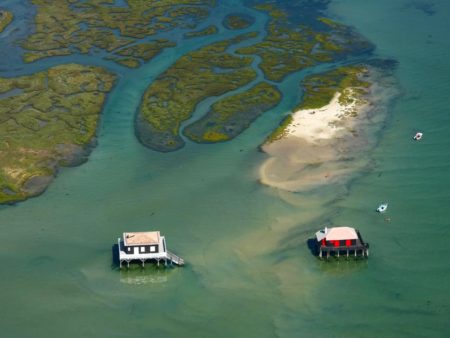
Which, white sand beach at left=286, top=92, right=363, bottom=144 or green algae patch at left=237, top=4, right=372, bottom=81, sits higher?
white sand beach at left=286, top=92, right=363, bottom=144

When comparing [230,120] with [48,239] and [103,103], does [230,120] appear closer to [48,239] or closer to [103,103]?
[103,103]

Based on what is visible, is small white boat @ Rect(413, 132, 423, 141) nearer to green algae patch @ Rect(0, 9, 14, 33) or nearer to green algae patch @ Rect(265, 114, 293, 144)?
green algae patch @ Rect(265, 114, 293, 144)

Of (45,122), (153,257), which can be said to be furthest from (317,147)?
(45,122)

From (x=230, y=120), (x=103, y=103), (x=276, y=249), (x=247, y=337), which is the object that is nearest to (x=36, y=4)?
(x=103, y=103)

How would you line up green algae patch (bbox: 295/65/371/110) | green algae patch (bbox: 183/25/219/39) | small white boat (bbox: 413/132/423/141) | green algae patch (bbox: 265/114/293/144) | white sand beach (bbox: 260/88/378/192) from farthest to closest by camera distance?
green algae patch (bbox: 183/25/219/39)
green algae patch (bbox: 295/65/371/110)
green algae patch (bbox: 265/114/293/144)
small white boat (bbox: 413/132/423/141)
white sand beach (bbox: 260/88/378/192)

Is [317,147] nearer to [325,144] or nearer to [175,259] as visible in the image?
[325,144]

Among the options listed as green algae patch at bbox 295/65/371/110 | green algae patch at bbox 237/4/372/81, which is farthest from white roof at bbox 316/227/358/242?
green algae patch at bbox 237/4/372/81
